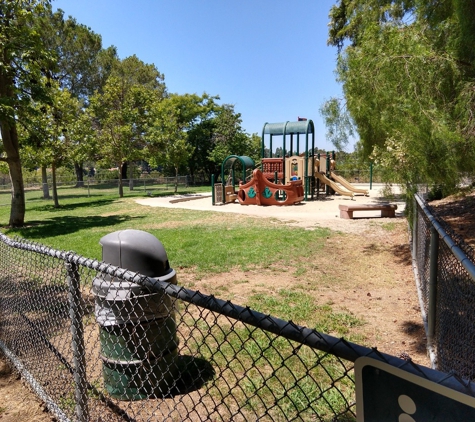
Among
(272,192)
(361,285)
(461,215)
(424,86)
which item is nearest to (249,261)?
(361,285)

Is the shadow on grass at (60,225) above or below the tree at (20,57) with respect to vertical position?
below

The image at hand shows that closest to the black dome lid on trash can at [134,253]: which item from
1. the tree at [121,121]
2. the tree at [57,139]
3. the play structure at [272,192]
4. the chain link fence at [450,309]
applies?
the chain link fence at [450,309]

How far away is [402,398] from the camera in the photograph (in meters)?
0.92

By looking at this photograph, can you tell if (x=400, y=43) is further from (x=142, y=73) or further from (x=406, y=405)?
(x=142, y=73)

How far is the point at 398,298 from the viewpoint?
5086mm

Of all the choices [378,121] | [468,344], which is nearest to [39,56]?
[378,121]

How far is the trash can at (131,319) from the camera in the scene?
2.77 m

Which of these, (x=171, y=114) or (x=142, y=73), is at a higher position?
(x=142, y=73)

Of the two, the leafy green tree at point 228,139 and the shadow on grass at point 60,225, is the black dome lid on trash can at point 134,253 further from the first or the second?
the leafy green tree at point 228,139

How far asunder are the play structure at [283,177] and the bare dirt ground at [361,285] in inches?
287

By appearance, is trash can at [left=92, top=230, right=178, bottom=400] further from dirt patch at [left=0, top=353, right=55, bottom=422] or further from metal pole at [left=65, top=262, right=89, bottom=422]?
dirt patch at [left=0, top=353, right=55, bottom=422]

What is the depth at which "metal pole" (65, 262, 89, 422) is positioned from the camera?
2.43 meters

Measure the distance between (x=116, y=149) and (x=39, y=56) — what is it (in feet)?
44.6

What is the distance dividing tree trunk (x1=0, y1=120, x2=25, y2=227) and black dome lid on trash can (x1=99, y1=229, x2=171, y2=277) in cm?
1085
